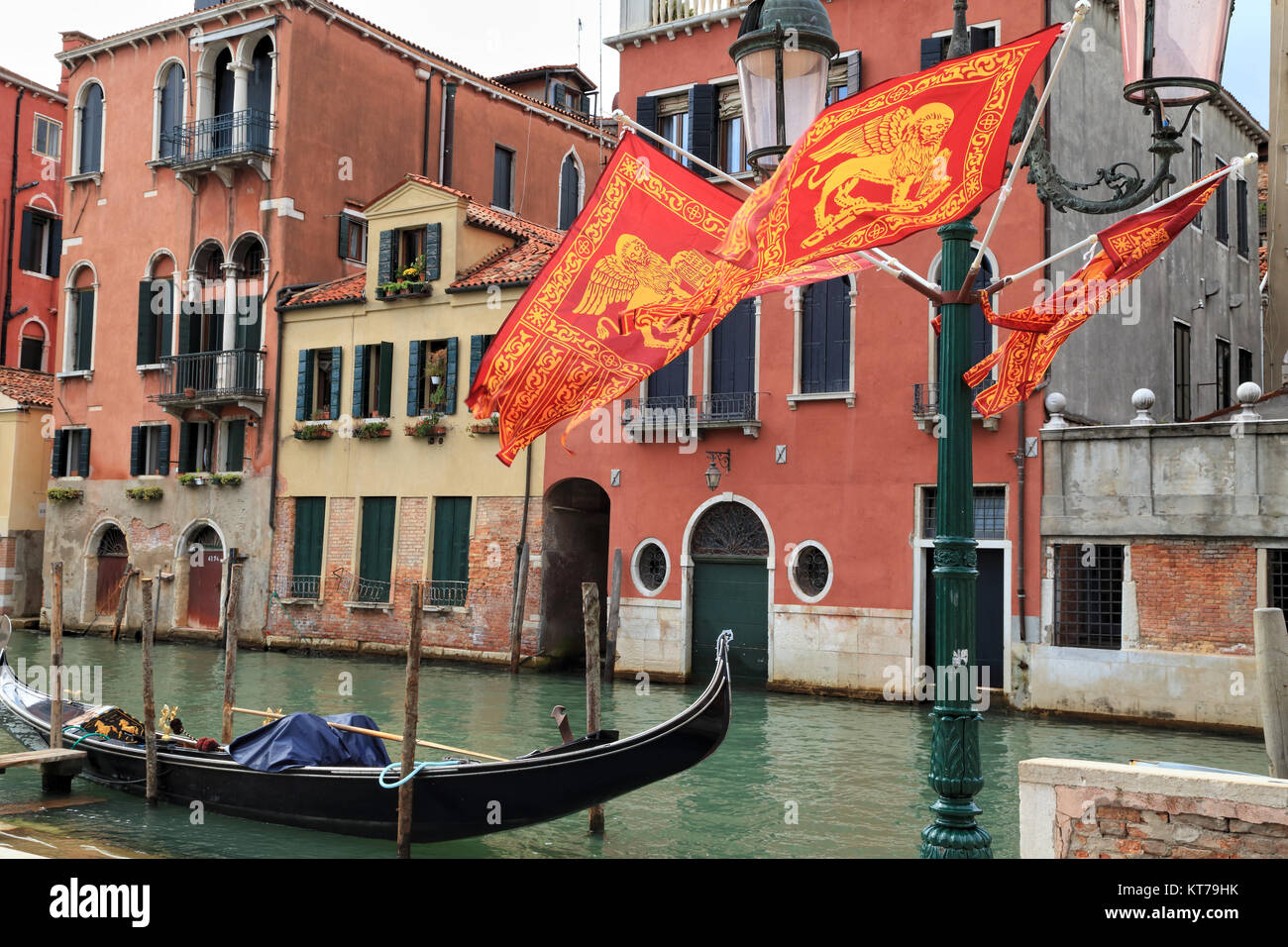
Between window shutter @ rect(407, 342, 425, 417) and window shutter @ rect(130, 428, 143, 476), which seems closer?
window shutter @ rect(407, 342, 425, 417)

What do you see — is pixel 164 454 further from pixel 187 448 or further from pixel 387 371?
pixel 387 371

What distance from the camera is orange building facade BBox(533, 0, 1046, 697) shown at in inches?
591

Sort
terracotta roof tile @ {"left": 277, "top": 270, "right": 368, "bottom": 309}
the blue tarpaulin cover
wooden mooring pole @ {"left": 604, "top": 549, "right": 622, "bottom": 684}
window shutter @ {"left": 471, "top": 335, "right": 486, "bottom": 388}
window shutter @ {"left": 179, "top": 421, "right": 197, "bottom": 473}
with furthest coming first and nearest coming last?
window shutter @ {"left": 179, "top": 421, "right": 197, "bottom": 473}, terracotta roof tile @ {"left": 277, "top": 270, "right": 368, "bottom": 309}, window shutter @ {"left": 471, "top": 335, "right": 486, "bottom": 388}, wooden mooring pole @ {"left": 604, "top": 549, "right": 622, "bottom": 684}, the blue tarpaulin cover

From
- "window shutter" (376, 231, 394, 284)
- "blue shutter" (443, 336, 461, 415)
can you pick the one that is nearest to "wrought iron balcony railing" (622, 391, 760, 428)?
"blue shutter" (443, 336, 461, 415)

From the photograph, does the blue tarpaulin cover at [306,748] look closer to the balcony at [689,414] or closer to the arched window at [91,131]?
the balcony at [689,414]

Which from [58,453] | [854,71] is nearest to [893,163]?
[854,71]

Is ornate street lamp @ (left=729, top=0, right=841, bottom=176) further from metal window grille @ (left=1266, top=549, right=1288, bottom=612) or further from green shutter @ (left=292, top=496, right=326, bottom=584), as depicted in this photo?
green shutter @ (left=292, top=496, right=326, bottom=584)

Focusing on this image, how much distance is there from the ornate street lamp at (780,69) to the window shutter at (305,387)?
16370 mm

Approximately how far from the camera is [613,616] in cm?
1733

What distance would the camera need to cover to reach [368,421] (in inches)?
806

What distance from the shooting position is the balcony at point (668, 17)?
56.8 ft

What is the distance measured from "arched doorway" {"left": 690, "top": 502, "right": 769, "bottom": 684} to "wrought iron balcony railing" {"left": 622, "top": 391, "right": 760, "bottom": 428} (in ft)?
3.73

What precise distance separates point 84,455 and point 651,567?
1231 cm
